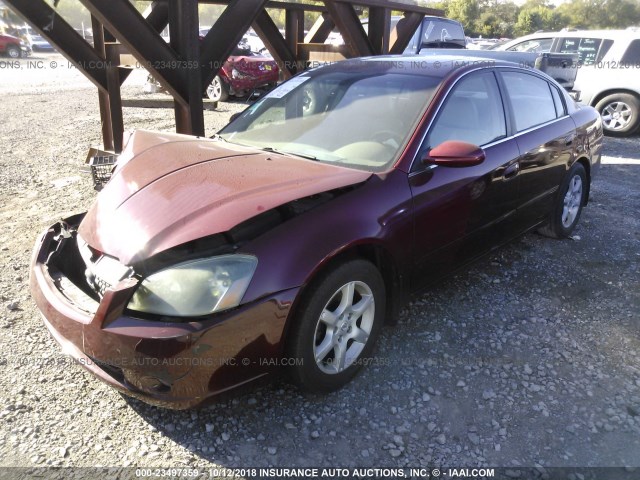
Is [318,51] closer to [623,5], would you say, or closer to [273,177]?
[273,177]

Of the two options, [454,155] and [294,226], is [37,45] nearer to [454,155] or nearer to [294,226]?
[454,155]

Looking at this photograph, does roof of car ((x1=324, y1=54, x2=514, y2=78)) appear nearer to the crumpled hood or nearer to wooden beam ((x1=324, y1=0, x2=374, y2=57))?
the crumpled hood

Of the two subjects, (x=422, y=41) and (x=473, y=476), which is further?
(x=422, y=41)

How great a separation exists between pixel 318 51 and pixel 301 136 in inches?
164

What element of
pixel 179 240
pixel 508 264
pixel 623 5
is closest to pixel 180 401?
pixel 179 240

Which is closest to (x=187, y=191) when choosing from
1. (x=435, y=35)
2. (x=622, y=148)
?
(x=622, y=148)

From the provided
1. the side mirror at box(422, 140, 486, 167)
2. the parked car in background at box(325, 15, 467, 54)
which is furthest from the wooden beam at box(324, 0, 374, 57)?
the side mirror at box(422, 140, 486, 167)

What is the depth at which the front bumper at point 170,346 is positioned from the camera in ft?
6.66

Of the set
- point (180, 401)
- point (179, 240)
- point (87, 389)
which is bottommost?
point (87, 389)

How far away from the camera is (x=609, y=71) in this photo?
9500 millimetres

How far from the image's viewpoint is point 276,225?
7.50ft

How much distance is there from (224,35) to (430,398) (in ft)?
11.8

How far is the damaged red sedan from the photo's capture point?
2109mm

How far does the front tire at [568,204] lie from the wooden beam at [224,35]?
10.4 feet
